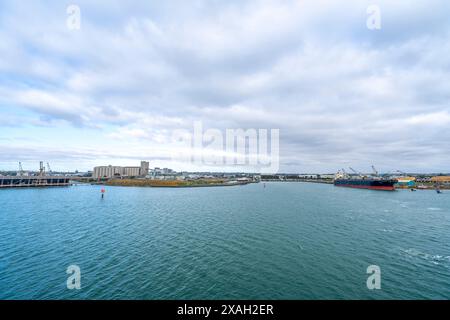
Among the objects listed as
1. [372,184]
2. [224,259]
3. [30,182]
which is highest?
[372,184]

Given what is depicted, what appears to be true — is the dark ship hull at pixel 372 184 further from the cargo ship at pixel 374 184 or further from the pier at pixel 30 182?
the pier at pixel 30 182

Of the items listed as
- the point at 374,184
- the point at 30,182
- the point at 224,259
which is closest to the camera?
the point at 224,259

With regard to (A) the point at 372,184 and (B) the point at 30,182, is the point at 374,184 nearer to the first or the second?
(A) the point at 372,184

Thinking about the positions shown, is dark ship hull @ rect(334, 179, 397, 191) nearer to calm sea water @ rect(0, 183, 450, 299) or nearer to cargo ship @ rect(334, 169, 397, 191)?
cargo ship @ rect(334, 169, 397, 191)

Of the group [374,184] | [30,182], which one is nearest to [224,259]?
[374,184]

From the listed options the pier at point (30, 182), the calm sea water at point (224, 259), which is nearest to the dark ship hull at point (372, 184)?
the calm sea water at point (224, 259)

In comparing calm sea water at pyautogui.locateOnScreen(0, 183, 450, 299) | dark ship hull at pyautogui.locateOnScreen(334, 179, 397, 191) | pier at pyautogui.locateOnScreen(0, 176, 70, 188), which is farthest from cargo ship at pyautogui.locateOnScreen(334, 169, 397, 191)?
pier at pyautogui.locateOnScreen(0, 176, 70, 188)

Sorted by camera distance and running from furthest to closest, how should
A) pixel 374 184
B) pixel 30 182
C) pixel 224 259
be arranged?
1. pixel 30 182
2. pixel 374 184
3. pixel 224 259

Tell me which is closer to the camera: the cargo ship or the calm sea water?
the calm sea water
